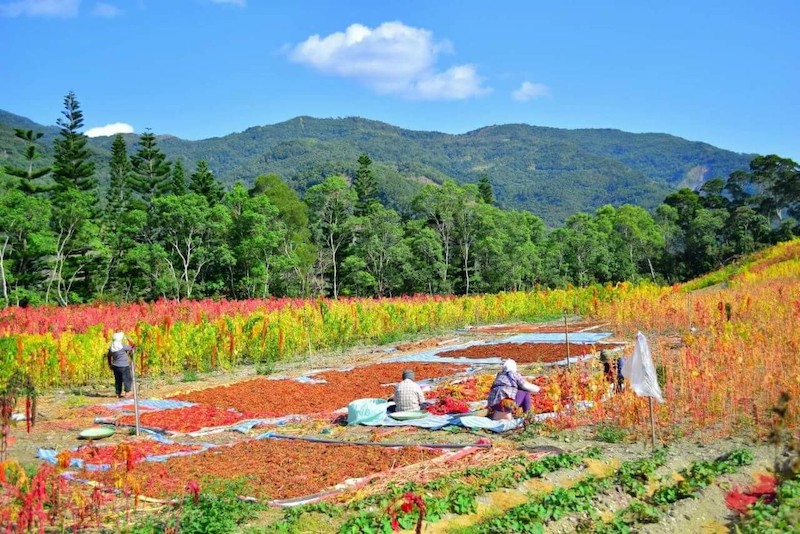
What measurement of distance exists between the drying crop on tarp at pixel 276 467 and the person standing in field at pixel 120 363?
522cm

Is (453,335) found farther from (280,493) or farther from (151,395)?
(280,493)

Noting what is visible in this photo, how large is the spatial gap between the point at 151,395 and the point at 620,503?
935 centimetres

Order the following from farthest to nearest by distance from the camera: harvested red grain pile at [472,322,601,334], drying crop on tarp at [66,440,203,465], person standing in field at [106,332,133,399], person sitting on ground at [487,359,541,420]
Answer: harvested red grain pile at [472,322,601,334]
person standing in field at [106,332,133,399]
person sitting on ground at [487,359,541,420]
drying crop on tarp at [66,440,203,465]

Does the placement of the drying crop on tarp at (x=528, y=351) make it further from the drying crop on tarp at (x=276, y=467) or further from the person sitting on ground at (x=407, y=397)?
the drying crop on tarp at (x=276, y=467)

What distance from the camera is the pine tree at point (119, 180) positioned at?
4447 cm

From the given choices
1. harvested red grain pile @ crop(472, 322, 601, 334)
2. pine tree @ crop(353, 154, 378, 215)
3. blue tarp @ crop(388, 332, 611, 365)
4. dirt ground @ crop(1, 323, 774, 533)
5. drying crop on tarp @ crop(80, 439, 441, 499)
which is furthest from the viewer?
pine tree @ crop(353, 154, 378, 215)

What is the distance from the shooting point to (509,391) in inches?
337

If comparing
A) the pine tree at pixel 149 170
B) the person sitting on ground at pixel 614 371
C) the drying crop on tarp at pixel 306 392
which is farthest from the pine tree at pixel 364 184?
the person sitting on ground at pixel 614 371

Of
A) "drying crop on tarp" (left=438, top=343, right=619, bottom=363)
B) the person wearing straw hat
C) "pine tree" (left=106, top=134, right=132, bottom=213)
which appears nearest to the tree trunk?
"pine tree" (left=106, top=134, right=132, bottom=213)

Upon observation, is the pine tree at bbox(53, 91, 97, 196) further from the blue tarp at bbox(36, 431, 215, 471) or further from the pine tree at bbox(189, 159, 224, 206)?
the blue tarp at bbox(36, 431, 215, 471)

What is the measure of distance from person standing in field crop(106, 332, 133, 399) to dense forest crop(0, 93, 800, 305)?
780 inches

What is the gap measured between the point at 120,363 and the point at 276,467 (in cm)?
662

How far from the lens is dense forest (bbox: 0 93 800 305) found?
34.6 m

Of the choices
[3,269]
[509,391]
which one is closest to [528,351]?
[509,391]
